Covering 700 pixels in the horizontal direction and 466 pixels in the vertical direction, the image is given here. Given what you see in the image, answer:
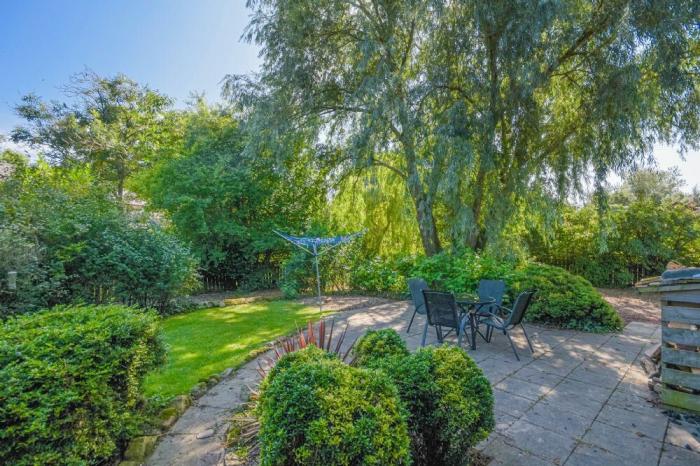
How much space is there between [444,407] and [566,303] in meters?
4.27

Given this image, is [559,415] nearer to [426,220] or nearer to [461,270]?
[461,270]

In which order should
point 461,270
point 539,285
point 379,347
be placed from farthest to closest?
point 461,270 < point 539,285 < point 379,347

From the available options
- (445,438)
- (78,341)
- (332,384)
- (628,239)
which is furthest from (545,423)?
(628,239)

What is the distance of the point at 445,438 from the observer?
5.46ft

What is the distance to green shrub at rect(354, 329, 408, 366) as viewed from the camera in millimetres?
2225

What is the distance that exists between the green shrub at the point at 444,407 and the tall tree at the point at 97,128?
16.8 metres

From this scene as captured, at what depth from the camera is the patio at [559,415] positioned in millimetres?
2051

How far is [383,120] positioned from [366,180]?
1468 millimetres

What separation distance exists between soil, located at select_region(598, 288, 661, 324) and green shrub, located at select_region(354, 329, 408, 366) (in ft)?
16.9

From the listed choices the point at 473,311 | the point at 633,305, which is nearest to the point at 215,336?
the point at 473,311

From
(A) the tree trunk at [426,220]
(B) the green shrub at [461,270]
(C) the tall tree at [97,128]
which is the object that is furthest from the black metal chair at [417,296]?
(C) the tall tree at [97,128]

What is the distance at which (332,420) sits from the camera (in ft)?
4.37

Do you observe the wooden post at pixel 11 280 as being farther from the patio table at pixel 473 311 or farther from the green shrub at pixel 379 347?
the patio table at pixel 473 311

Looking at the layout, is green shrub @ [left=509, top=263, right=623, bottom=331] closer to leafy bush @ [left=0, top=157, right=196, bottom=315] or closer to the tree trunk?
the tree trunk
